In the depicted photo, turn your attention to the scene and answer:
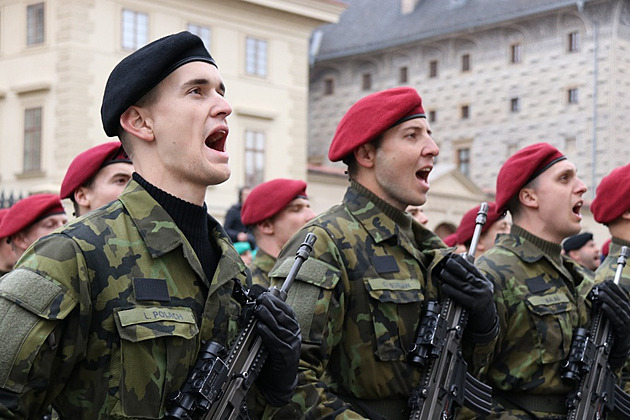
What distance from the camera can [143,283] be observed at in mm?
3152

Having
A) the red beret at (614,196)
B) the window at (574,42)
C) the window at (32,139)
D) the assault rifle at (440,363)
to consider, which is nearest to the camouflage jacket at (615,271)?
the red beret at (614,196)

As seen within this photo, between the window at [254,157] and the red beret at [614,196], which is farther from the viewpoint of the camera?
the window at [254,157]

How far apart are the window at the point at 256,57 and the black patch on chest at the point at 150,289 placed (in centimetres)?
2843

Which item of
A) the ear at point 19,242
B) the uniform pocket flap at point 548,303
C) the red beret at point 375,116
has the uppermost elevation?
the red beret at point 375,116

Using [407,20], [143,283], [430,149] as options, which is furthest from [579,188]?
[407,20]

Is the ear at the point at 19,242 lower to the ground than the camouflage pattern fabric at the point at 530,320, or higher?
higher

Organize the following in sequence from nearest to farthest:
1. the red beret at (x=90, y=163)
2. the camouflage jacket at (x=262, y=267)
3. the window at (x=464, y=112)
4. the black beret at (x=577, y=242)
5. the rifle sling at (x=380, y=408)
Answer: the rifle sling at (x=380, y=408)
the red beret at (x=90, y=163)
the camouflage jacket at (x=262, y=267)
the black beret at (x=577, y=242)
the window at (x=464, y=112)

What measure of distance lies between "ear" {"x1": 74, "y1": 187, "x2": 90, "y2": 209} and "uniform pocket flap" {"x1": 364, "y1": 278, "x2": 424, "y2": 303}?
6.25 feet

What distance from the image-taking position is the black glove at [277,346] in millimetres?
3348

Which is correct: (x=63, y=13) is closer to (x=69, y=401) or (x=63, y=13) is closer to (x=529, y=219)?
(x=529, y=219)

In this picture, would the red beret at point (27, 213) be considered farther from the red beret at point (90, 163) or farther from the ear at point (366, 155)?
the ear at point (366, 155)

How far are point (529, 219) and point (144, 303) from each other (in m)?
3.18

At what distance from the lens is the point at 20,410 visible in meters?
2.92

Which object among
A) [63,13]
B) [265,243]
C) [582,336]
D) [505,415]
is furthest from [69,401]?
[63,13]
